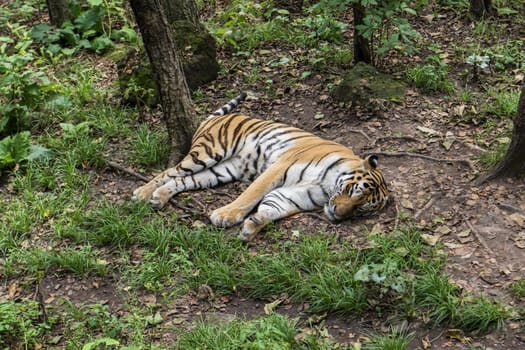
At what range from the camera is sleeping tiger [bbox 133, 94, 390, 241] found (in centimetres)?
509

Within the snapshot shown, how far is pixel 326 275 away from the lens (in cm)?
439

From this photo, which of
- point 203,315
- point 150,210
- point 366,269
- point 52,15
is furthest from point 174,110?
point 52,15

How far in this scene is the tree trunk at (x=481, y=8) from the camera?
8.26 metres

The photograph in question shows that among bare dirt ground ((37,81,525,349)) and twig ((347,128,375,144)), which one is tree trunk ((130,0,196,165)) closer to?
bare dirt ground ((37,81,525,349))

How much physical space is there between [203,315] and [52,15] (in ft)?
21.2

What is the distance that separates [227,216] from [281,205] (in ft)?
1.59

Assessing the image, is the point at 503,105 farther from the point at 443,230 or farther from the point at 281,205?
the point at 281,205

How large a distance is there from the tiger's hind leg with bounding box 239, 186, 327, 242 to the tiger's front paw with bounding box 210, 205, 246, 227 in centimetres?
9

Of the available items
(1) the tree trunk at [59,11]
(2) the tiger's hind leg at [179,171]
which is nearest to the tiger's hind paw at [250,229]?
(2) the tiger's hind leg at [179,171]

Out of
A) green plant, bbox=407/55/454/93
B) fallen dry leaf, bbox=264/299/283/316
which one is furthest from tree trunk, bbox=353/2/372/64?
fallen dry leaf, bbox=264/299/283/316

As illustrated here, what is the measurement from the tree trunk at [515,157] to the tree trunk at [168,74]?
2897 millimetres

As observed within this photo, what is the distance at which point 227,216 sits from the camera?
516 centimetres

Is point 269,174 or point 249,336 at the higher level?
point 269,174

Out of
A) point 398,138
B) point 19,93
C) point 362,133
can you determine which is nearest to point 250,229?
point 362,133
